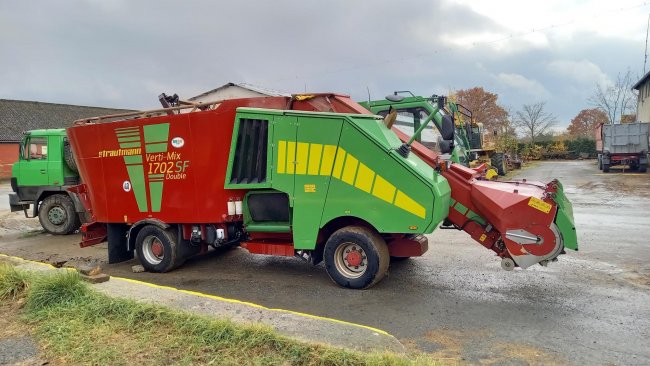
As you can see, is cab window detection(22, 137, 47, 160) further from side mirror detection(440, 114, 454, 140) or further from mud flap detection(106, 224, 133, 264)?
side mirror detection(440, 114, 454, 140)

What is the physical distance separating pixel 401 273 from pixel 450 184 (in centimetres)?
152

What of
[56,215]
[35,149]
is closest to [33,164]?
[35,149]

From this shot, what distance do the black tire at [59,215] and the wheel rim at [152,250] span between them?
487 cm

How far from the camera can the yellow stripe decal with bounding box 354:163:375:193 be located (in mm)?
5738

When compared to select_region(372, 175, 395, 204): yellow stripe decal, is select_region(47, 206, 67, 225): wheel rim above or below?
below

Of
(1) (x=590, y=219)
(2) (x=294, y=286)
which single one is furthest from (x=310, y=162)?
(1) (x=590, y=219)

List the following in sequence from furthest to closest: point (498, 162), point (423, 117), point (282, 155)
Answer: point (498, 162), point (423, 117), point (282, 155)

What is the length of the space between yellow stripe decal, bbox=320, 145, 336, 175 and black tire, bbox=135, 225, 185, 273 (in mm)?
2683

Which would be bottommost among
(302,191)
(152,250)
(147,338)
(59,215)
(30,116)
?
(147,338)

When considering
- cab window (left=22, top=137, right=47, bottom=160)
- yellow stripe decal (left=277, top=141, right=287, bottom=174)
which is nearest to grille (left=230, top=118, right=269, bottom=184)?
yellow stripe decal (left=277, top=141, right=287, bottom=174)

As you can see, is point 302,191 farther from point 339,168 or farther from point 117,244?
point 117,244

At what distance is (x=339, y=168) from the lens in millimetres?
5863

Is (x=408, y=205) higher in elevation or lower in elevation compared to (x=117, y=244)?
higher

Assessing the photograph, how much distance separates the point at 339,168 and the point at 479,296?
2265mm
